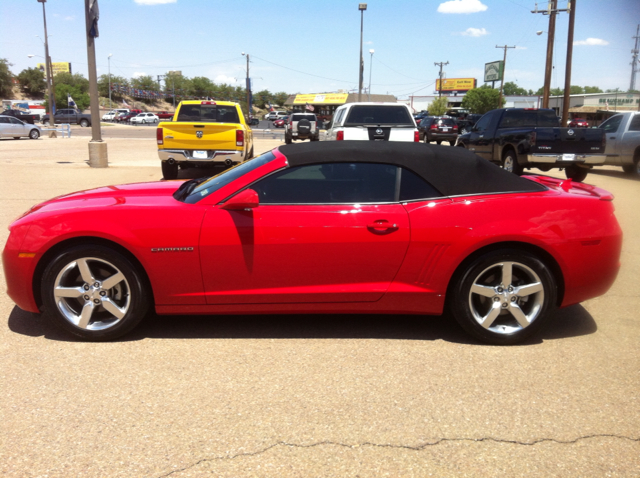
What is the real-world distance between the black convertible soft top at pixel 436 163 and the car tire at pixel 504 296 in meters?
0.53

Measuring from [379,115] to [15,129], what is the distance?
26.5 m

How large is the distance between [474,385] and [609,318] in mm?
1932

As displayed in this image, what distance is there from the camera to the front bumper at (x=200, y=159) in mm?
13133

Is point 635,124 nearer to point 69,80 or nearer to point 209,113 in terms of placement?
point 209,113

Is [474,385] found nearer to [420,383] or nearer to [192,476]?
[420,383]

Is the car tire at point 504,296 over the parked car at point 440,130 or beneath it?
beneath

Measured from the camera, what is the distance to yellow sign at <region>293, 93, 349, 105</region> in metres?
106

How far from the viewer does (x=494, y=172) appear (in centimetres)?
443

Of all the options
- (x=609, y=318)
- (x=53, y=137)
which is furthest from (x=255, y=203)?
(x=53, y=137)

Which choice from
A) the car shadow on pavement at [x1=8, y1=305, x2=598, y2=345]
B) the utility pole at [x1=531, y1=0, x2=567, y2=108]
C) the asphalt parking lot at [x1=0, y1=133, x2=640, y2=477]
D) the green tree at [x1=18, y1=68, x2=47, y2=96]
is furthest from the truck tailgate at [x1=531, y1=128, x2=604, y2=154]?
the green tree at [x1=18, y1=68, x2=47, y2=96]

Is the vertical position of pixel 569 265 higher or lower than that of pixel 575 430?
higher

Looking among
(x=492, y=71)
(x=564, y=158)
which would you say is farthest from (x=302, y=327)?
(x=492, y=71)

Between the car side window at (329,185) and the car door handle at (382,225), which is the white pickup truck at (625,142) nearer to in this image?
the car side window at (329,185)

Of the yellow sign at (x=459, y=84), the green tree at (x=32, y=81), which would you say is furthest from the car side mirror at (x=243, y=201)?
the yellow sign at (x=459, y=84)
